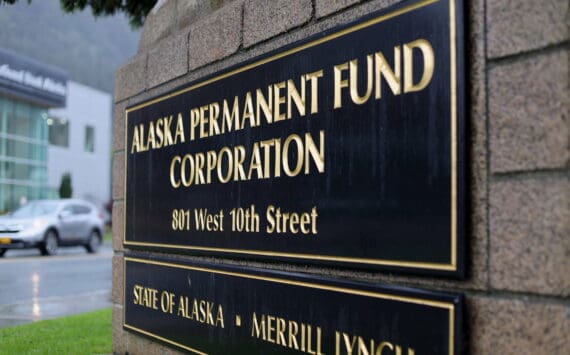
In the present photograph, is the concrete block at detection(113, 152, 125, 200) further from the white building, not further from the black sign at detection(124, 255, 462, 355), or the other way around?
the white building

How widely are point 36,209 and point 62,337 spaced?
45.3 ft

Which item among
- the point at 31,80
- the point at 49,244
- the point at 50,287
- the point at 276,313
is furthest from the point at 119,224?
the point at 31,80

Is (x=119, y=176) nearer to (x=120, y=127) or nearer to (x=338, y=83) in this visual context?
(x=120, y=127)

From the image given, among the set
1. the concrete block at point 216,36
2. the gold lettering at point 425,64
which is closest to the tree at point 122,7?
the concrete block at point 216,36

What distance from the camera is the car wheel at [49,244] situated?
18531 millimetres

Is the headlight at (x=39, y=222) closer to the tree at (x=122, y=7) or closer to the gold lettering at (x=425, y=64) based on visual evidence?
the tree at (x=122, y=7)

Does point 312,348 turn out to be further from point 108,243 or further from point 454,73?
point 108,243

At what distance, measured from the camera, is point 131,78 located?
4.85 metres

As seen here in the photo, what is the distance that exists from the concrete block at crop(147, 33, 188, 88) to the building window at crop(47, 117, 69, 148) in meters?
35.8

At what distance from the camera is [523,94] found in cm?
207

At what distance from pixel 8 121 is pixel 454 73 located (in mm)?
33586

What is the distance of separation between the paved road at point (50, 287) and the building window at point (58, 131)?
22.5m

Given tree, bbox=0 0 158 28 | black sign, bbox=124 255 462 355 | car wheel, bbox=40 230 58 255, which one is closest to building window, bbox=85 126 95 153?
car wheel, bbox=40 230 58 255

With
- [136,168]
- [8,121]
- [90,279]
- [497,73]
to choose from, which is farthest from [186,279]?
[8,121]
